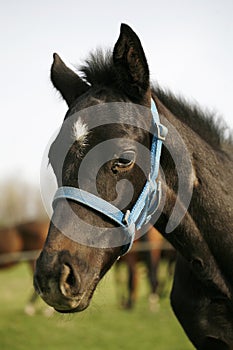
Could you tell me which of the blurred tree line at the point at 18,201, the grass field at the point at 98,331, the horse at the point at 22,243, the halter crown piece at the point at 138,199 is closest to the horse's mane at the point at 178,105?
the halter crown piece at the point at 138,199

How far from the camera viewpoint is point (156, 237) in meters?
14.6

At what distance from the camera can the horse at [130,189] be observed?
291 centimetres

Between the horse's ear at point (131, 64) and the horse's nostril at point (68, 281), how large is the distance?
3.64 feet

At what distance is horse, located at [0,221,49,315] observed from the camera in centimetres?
1404

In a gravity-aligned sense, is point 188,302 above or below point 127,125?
below

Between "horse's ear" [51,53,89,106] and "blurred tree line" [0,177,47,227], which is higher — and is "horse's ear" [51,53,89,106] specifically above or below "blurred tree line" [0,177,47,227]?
above

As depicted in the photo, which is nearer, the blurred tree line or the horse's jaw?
the horse's jaw

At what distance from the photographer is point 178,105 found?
3.79m

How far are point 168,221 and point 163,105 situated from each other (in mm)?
754

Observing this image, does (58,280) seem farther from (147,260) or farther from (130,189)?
(147,260)

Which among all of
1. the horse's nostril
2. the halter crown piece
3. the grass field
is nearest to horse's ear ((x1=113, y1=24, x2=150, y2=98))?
the halter crown piece

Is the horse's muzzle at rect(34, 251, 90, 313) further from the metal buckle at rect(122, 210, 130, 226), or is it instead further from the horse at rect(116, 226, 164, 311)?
the horse at rect(116, 226, 164, 311)

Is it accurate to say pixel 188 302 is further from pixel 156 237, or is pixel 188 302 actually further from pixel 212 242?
pixel 156 237

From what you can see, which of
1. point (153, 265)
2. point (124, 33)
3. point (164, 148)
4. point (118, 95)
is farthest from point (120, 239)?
point (153, 265)
